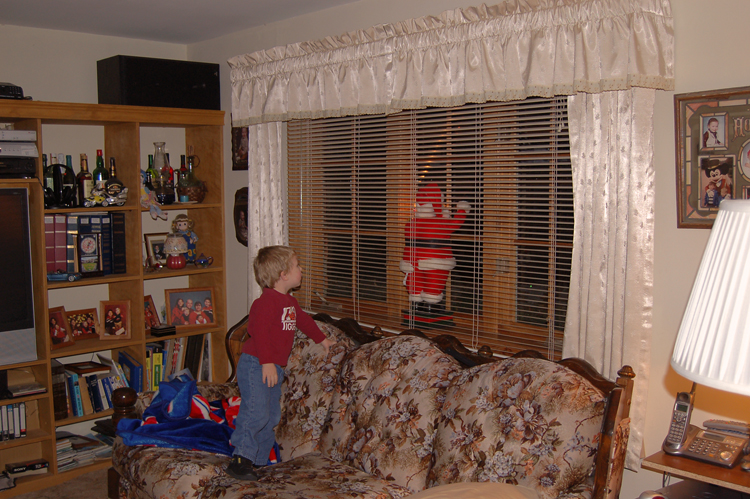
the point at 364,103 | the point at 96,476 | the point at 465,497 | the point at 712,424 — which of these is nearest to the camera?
the point at 465,497

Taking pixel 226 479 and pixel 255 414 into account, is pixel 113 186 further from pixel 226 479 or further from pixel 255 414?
pixel 226 479

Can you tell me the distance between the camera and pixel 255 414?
2.73 metres

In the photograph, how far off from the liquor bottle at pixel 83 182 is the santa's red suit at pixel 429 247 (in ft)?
6.81

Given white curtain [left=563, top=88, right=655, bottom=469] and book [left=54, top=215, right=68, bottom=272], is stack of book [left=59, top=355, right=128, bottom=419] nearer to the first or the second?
book [left=54, top=215, right=68, bottom=272]

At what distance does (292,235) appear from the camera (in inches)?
149

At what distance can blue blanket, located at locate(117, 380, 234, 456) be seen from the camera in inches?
107

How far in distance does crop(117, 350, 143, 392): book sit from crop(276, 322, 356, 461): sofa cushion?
1317 millimetres

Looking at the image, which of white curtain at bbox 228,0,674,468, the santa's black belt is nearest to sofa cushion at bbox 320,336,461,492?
the santa's black belt

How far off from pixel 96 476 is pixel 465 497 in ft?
9.52

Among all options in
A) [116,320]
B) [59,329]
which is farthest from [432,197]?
[59,329]

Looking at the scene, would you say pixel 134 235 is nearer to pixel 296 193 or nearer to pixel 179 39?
pixel 296 193

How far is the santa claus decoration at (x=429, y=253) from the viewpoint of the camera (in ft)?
9.53

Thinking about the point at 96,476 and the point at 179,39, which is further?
the point at 179,39

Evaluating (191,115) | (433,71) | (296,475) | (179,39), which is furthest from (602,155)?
(179,39)
